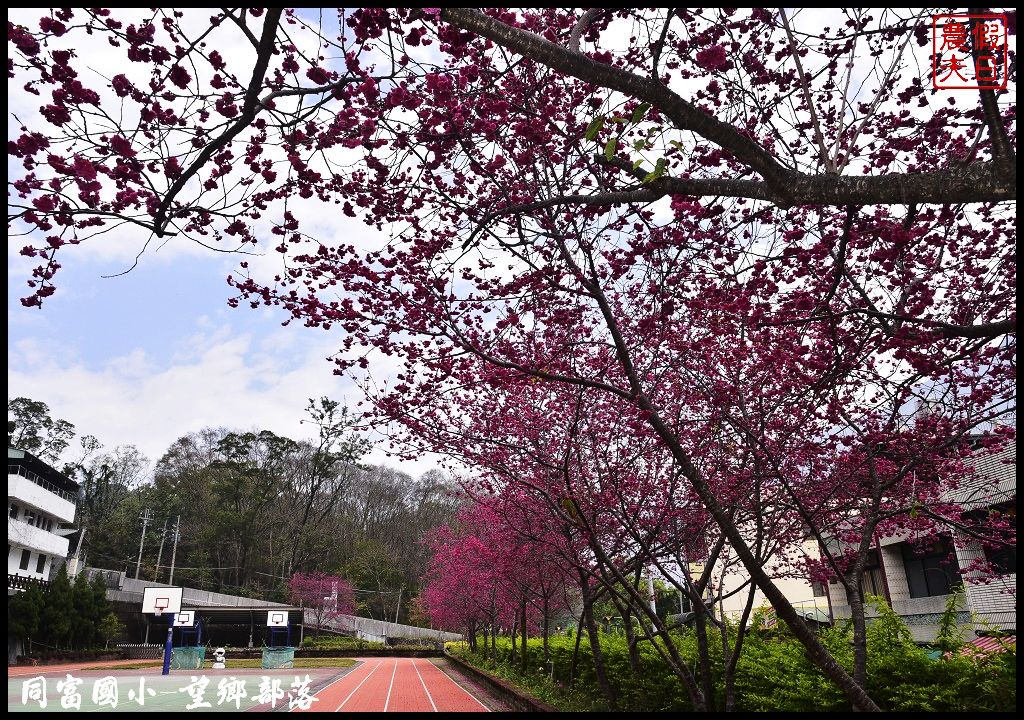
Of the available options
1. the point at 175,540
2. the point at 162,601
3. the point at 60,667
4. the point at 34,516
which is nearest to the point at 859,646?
the point at 60,667

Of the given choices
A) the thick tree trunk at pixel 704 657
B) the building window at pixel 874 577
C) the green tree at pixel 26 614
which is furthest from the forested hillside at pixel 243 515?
the thick tree trunk at pixel 704 657

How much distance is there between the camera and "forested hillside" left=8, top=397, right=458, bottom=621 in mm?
43656

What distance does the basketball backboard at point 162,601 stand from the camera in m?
28.3

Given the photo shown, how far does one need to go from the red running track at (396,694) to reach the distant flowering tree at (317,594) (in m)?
16.3

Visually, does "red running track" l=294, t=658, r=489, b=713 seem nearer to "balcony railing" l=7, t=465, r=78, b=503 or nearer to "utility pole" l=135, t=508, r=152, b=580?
"balcony railing" l=7, t=465, r=78, b=503

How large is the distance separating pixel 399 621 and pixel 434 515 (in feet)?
A: 25.3

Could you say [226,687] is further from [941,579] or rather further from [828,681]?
[941,579]

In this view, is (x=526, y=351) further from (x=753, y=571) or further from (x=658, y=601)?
(x=658, y=601)

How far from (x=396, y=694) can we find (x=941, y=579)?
48.8 feet

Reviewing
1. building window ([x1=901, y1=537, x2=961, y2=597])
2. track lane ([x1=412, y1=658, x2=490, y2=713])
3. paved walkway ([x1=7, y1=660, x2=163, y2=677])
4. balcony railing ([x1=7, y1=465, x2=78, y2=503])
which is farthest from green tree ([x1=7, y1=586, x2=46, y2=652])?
building window ([x1=901, y1=537, x2=961, y2=597])

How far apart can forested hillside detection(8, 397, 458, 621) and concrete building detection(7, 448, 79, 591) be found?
28.8 ft

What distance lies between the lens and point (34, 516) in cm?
3247

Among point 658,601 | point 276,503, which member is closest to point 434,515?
point 276,503

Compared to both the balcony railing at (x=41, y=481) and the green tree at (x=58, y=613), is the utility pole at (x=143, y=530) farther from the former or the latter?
the green tree at (x=58, y=613)
